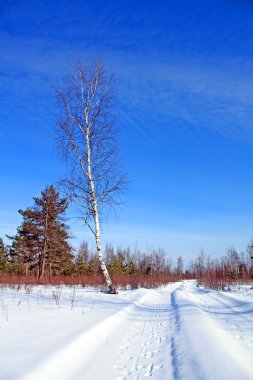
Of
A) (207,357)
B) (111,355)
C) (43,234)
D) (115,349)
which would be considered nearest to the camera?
(207,357)

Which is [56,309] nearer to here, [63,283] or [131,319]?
[131,319]

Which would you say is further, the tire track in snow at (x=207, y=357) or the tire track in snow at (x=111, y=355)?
the tire track in snow at (x=111, y=355)

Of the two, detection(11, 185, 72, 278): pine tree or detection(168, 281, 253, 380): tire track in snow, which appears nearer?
detection(168, 281, 253, 380): tire track in snow

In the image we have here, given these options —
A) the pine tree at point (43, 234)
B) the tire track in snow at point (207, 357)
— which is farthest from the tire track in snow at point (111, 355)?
the pine tree at point (43, 234)

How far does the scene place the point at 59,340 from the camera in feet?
12.9

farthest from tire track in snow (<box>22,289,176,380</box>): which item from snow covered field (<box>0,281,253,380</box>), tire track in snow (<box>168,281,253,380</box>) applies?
tire track in snow (<box>168,281,253,380</box>)

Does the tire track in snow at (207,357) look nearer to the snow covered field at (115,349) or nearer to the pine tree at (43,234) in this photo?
the snow covered field at (115,349)

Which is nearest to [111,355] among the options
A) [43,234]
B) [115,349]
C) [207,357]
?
[115,349]

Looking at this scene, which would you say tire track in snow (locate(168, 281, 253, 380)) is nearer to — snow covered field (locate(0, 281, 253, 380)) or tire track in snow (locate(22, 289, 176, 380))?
snow covered field (locate(0, 281, 253, 380))

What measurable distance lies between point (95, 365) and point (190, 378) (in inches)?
43.3

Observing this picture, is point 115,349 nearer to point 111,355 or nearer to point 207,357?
point 111,355

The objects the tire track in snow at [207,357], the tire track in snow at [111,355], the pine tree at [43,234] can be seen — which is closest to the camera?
the tire track in snow at [207,357]

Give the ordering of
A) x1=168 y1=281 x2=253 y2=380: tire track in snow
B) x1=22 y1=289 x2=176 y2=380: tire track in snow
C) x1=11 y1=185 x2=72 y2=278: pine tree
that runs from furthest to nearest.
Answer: x1=11 y1=185 x2=72 y2=278: pine tree → x1=22 y1=289 x2=176 y2=380: tire track in snow → x1=168 y1=281 x2=253 y2=380: tire track in snow

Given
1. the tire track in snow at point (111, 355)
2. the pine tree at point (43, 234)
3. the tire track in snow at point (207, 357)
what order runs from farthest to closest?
the pine tree at point (43, 234) < the tire track in snow at point (111, 355) < the tire track in snow at point (207, 357)
